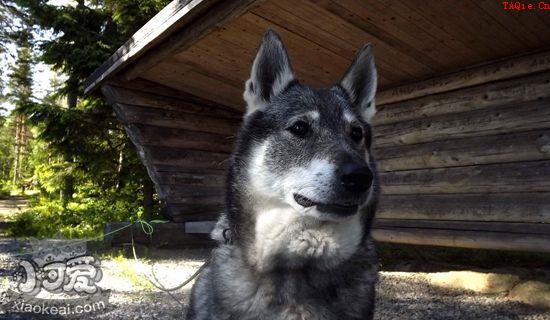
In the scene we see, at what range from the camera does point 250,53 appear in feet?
15.4

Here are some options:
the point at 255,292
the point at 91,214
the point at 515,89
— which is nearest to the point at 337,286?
the point at 255,292

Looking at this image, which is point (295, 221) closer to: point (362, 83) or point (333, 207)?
point (333, 207)

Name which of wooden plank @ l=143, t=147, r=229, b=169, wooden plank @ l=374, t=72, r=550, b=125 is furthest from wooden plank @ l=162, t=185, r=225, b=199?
wooden plank @ l=374, t=72, r=550, b=125

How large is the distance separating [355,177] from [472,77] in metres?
3.24

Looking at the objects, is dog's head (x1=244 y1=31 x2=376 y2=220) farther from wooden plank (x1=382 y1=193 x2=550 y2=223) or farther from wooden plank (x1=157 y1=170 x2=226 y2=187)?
wooden plank (x1=157 y1=170 x2=226 y2=187)

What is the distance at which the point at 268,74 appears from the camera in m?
2.65

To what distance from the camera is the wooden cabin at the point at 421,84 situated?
12.1 feet

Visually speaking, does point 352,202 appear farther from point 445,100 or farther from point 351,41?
point 445,100

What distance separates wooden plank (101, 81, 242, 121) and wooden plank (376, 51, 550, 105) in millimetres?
2914

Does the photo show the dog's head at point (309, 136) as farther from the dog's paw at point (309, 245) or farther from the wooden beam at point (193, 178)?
the wooden beam at point (193, 178)

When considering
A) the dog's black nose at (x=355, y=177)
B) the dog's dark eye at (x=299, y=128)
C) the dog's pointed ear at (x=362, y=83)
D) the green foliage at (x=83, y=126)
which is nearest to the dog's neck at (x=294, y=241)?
the dog's black nose at (x=355, y=177)

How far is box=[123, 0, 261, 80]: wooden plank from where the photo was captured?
374cm

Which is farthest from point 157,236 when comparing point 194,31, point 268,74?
point 268,74

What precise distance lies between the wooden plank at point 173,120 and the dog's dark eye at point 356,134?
4.14 meters
